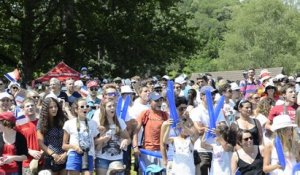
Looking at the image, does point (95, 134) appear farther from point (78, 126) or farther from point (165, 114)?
point (165, 114)

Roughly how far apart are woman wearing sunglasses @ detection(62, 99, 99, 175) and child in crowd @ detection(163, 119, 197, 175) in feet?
3.88

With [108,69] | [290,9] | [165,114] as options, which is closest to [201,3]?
[290,9]

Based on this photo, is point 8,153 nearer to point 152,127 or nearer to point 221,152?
point 152,127

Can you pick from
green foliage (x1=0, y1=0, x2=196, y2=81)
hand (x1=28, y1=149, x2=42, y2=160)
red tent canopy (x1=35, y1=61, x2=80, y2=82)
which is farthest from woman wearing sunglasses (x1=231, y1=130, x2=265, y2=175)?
green foliage (x1=0, y1=0, x2=196, y2=81)

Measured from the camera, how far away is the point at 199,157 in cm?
986

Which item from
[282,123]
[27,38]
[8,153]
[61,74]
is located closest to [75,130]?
[8,153]

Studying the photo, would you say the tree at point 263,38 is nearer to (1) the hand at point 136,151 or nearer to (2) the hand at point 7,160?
(1) the hand at point 136,151

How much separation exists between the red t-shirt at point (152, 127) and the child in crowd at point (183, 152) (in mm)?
938

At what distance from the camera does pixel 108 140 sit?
9531 mm

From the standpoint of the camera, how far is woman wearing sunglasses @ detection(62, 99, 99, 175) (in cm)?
913

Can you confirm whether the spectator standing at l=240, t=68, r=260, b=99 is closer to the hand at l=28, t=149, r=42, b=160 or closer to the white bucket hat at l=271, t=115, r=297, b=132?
the hand at l=28, t=149, r=42, b=160

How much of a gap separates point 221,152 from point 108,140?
1.61 metres

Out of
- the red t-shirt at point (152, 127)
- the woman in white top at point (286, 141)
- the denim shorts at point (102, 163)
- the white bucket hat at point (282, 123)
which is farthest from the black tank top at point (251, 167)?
the red t-shirt at point (152, 127)

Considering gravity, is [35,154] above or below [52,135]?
below
